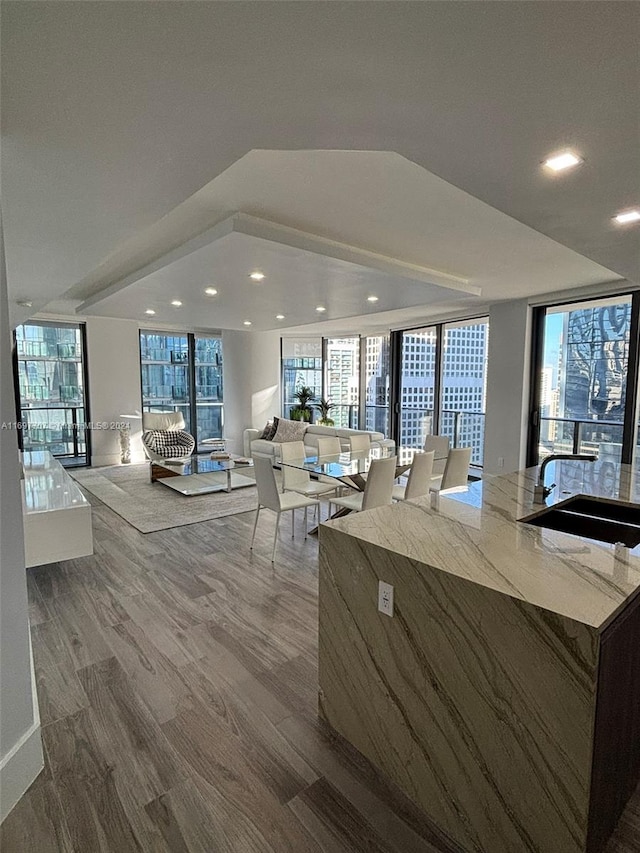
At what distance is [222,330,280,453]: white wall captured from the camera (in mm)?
8836

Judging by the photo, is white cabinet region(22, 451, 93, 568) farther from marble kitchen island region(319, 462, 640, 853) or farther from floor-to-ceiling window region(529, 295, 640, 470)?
floor-to-ceiling window region(529, 295, 640, 470)

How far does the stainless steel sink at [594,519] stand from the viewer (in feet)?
6.84

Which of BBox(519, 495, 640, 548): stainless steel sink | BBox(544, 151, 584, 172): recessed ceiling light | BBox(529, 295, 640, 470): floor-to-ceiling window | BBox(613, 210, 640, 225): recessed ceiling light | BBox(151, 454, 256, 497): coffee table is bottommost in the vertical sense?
BBox(151, 454, 256, 497): coffee table

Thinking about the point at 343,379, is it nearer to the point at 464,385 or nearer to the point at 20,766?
the point at 464,385

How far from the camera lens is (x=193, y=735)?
6.31 feet

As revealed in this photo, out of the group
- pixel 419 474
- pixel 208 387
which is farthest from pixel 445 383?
pixel 208 387

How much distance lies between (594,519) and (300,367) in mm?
8253

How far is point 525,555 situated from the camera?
155cm

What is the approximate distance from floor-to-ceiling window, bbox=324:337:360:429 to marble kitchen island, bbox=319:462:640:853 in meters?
7.86

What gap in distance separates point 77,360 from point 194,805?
7722 mm

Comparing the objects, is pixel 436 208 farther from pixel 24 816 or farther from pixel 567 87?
pixel 24 816

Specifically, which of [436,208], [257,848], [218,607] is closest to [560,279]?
[436,208]

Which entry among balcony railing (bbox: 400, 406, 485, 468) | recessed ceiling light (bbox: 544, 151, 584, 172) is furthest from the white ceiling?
balcony railing (bbox: 400, 406, 485, 468)

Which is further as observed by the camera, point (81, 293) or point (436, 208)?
point (81, 293)
